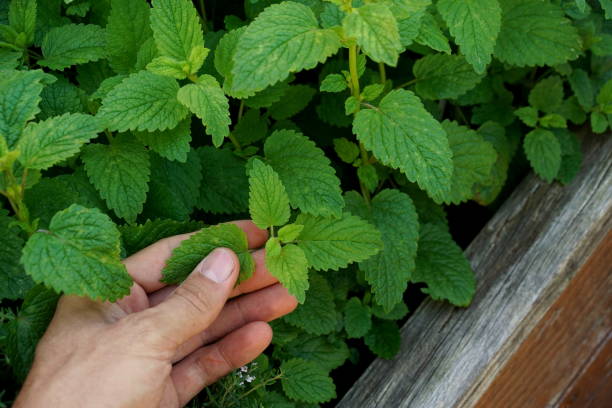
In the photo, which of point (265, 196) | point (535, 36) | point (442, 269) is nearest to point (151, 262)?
point (265, 196)

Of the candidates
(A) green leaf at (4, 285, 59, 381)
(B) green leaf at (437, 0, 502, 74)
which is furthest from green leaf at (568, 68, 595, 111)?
(A) green leaf at (4, 285, 59, 381)

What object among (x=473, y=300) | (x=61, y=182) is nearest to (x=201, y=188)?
(x=61, y=182)

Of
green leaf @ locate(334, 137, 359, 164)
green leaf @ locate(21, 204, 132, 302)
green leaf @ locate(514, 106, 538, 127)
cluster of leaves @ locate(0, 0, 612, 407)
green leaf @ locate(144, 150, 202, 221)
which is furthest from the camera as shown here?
green leaf @ locate(514, 106, 538, 127)

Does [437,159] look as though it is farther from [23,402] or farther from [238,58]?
[23,402]

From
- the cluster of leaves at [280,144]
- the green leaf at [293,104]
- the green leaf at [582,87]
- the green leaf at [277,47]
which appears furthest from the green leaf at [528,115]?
the green leaf at [277,47]

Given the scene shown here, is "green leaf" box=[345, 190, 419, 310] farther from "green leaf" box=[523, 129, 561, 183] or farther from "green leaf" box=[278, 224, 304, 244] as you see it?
"green leaf" box=[523, 129, 561, 183]
